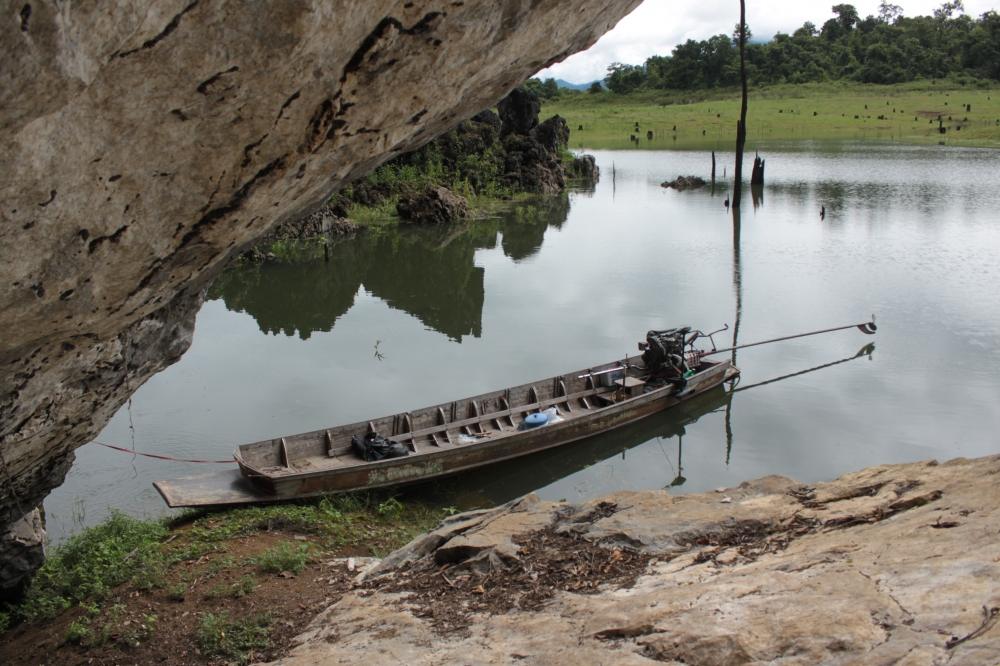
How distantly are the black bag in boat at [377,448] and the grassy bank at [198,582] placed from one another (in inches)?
23.5

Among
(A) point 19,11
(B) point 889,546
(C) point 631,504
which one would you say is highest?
(A) point 19,11

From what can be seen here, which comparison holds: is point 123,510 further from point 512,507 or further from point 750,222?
point 750,222

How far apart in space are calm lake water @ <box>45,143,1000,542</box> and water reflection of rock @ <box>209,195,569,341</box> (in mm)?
114

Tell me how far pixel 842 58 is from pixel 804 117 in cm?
2167

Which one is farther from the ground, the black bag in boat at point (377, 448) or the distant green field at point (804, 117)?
the distant green field at point (804, 117)

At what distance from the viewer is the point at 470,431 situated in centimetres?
1323

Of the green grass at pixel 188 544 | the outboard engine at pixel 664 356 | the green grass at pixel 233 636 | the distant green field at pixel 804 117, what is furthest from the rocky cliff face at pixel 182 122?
the distant green field at pixel 804 117

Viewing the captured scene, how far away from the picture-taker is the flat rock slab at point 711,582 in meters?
4.71

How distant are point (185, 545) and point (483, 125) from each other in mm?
36419

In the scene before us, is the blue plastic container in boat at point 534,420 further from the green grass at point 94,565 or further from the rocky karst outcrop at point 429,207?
the rocky karst outcrop at point 429,207

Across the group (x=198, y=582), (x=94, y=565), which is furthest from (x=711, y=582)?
(x=94, y=565)

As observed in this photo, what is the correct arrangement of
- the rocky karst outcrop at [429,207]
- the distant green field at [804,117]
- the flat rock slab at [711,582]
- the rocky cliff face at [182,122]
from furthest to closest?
1. the distant green field at [804,117]
2. the rocky karst outcrop at [429,207]
3. the flat rock slab at [711,582]
4. the rocky cliff face at [182,122]

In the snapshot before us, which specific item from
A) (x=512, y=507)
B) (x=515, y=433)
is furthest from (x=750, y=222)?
(x=512, y=507)

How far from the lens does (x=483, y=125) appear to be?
4381cm
